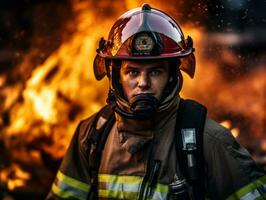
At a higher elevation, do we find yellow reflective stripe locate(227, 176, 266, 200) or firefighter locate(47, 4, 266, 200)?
firefighter locate(47, 4, 266, 200)

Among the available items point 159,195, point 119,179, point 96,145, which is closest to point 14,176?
point 96,145

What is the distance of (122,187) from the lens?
4.04 m

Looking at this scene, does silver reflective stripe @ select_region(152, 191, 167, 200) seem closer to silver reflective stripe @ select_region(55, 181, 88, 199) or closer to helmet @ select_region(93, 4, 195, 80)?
silver reflective stripe @ select_region(55, 181, 88, 199)

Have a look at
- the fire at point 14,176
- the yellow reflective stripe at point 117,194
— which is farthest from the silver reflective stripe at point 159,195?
the fire at point 14,176

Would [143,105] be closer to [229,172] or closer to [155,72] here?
[155,72]

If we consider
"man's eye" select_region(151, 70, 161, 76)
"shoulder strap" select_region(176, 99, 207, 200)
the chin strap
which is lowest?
"shoulder strap" select_region(176, 99, 207, 200)

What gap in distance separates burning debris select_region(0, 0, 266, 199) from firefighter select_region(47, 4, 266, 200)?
242 cm

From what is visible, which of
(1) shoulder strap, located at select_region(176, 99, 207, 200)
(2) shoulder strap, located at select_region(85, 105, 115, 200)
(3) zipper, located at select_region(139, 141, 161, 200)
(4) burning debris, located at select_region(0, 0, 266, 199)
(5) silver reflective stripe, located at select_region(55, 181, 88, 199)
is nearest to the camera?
(1) shoulder strap, located at select_region(176, 99, 207, 200)

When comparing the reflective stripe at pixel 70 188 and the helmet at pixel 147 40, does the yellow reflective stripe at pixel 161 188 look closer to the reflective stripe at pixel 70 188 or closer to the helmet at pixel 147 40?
the reflective stripe at pixel 70 188

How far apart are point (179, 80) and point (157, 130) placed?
1.13ft

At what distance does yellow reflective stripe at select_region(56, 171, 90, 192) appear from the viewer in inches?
171

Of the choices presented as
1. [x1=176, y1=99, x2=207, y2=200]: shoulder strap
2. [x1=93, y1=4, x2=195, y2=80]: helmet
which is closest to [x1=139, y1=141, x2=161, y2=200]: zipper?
[x1=176, y1=99, x2=207, y2=200]: shoulder strap

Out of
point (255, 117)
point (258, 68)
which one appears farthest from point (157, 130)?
point (258, 68)

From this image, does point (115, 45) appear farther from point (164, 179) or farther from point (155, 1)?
point (155, 1)
